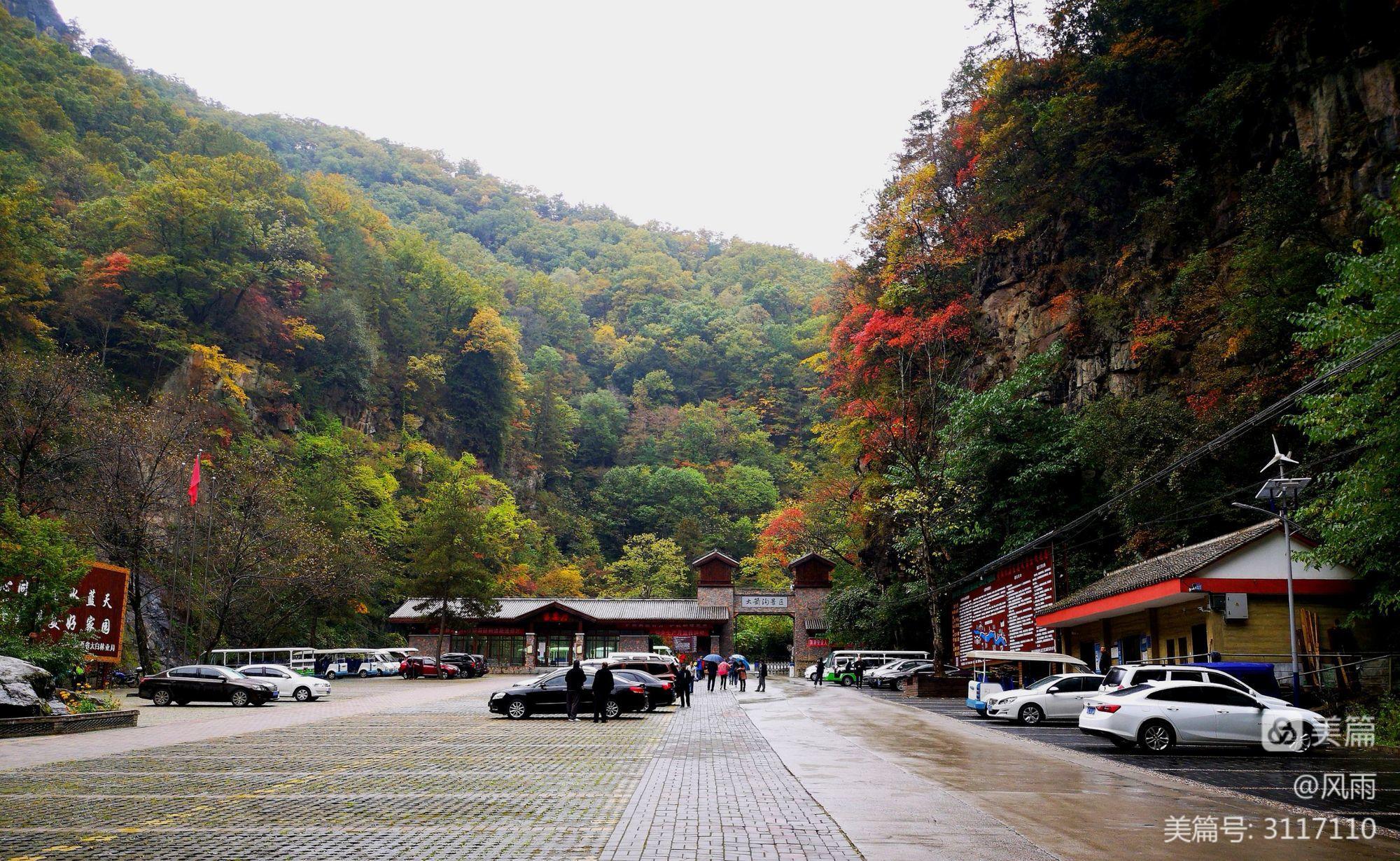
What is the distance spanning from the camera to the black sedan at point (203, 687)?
29.2 metres

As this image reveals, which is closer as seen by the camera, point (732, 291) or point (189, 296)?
point (189, 296)

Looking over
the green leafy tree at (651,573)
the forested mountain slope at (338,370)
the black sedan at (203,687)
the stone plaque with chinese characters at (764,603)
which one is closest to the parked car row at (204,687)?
the black sedan at (203,687)

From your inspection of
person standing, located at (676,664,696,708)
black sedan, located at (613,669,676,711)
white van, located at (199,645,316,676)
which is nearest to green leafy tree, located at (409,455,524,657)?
white van, located at (199,645,316,676)

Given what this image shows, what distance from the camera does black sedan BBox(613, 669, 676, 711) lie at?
2677 cm

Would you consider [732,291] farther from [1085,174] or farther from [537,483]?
Result: [1085,174]

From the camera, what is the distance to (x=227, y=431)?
56.5 m

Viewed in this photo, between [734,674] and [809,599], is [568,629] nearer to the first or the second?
[809,599]

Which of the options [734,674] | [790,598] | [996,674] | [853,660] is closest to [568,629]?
[790,598]

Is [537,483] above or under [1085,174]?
under

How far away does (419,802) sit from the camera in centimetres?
1056

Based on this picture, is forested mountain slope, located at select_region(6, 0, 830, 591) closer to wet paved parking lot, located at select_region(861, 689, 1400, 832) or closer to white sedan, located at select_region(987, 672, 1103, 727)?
white sedan, located at select_region(987, 672, 1103, 727)

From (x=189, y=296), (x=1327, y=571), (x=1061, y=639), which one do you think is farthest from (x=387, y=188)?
(x=1327, y=571)

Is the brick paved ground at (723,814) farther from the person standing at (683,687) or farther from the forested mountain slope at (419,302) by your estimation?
the forested mountain slope at (419,302)

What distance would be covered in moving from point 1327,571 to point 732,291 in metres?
89.0
